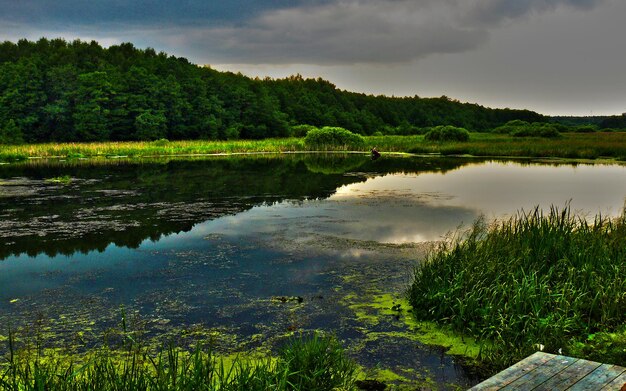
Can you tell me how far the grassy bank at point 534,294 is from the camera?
613cm

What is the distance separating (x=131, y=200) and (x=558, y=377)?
1720cm

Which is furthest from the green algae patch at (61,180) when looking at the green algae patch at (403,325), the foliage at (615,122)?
the foliage at (615,122)

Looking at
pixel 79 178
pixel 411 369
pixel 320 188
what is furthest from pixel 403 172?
pixel 411 369

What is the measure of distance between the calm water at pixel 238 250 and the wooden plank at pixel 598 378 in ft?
5.46

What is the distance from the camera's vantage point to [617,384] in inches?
159

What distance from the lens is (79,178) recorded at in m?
27.0

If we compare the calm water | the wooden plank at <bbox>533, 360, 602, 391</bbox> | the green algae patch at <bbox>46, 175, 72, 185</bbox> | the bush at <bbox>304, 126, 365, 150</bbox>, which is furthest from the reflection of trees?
the bush at <bbox>304, 126, 365, 150</bbox>

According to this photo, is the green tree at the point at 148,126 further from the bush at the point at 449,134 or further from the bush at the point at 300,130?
the bush at the point at 449,134

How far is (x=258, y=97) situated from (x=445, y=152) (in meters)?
54.3

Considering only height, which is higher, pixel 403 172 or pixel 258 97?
pixel 258 97

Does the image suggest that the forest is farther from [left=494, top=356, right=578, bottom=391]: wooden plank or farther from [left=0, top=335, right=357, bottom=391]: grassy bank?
[left=494, top=356, right=578, bottom=391]: wooden plank

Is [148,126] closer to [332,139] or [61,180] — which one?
[332,139]

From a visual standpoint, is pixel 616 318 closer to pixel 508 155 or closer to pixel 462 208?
pixel 462 208

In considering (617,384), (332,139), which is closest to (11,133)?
(332,139)
